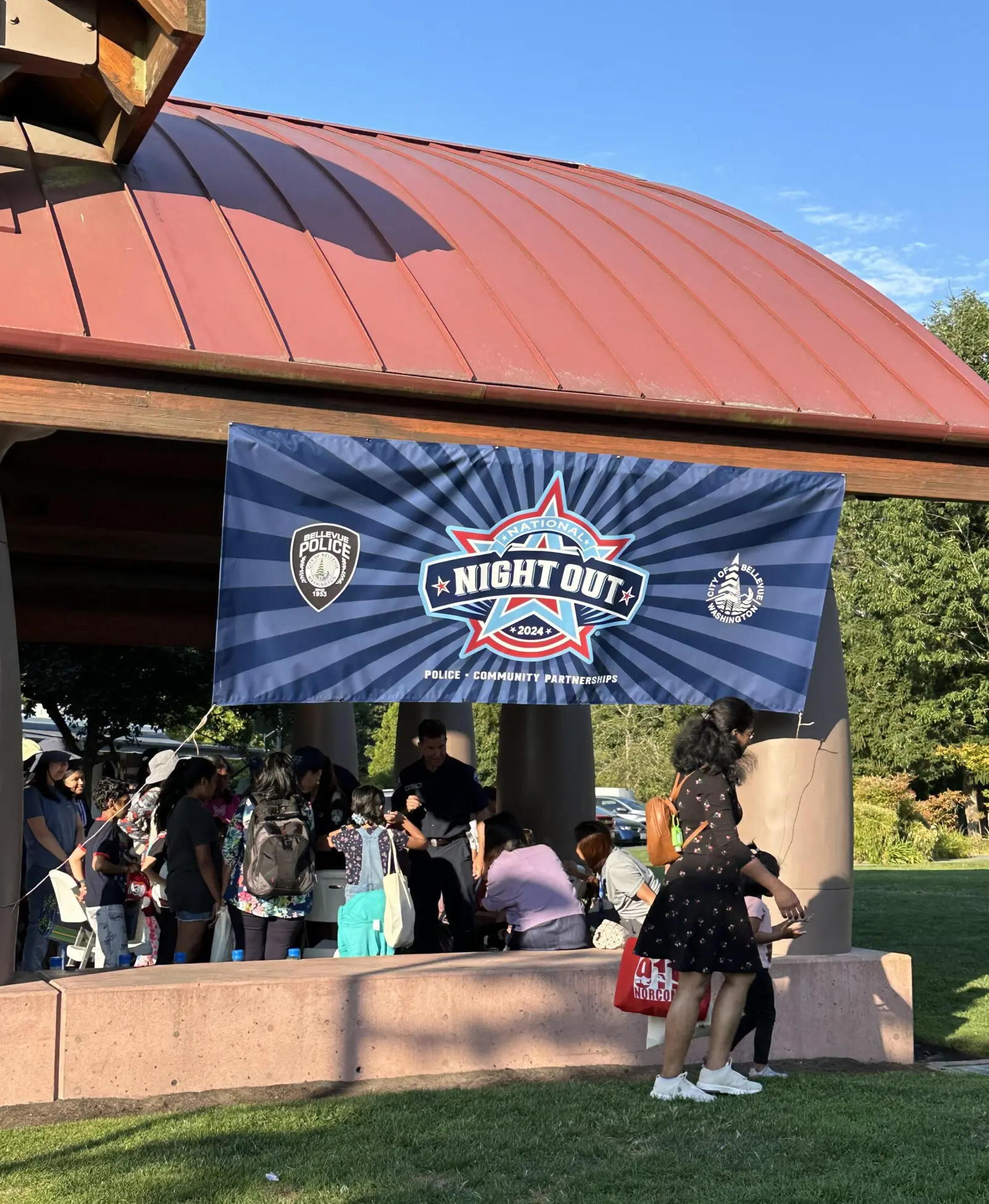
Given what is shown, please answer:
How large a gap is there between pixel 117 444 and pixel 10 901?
164 inches

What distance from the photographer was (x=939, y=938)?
1312cm

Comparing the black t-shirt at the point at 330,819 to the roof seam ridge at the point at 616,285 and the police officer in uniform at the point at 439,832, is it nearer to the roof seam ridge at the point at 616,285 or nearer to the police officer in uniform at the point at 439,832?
the police officer in uniform at the point at 439,832

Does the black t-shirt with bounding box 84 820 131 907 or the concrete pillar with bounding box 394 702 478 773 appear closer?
the black t-shirt with bounding box 84 820 131 907

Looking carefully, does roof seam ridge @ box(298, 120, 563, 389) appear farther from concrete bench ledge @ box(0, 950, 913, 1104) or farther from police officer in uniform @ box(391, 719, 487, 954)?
concrete bench ledge @ box(0, 950, 913, 1104)

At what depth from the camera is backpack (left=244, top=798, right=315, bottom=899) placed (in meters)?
7.12

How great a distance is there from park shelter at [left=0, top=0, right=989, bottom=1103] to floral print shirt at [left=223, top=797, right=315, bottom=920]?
147 cm

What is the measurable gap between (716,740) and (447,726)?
920cm

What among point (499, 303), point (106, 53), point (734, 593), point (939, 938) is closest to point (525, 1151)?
point (734, 593)

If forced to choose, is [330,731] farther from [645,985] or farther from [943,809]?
[943,809]

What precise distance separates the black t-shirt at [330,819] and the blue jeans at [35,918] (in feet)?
5.55

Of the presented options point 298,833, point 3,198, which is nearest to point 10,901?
point 298,833

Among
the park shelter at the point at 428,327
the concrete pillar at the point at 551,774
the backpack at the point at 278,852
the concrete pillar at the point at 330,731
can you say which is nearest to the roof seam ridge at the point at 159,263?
the park shelter at the point at 428,327

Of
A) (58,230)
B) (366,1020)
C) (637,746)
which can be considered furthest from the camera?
(637,746)

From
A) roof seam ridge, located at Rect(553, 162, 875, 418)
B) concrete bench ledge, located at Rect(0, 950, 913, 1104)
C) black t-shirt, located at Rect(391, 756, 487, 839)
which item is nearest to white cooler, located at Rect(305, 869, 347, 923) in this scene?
black t-shirt, located at Rect(391, 756, 487, 839)
